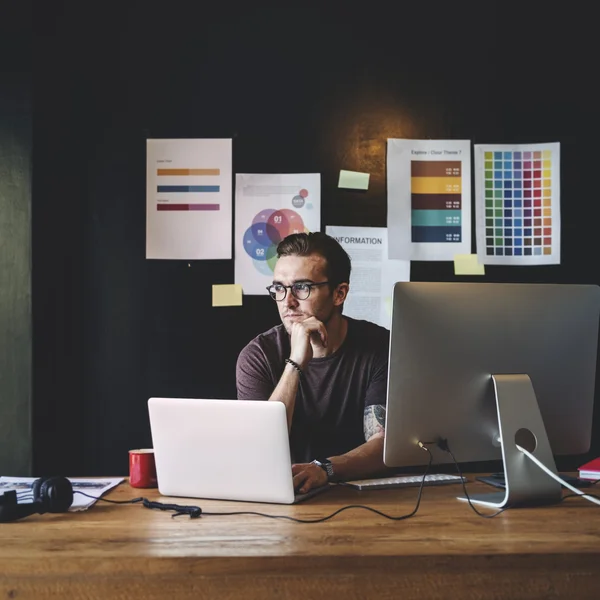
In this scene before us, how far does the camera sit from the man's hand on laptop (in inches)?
63.0

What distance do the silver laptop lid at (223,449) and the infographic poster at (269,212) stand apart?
135 cm

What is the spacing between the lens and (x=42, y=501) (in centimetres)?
145

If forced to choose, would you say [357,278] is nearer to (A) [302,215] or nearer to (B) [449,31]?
(A) [302,215]

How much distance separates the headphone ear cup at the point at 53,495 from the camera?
4.74ft

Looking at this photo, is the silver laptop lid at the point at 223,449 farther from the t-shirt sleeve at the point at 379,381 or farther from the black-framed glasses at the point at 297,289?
the black-framed glasses at the point at 297,289

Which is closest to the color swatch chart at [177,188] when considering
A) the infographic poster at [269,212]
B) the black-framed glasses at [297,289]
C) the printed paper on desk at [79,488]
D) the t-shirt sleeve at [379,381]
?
the infographic poster at [269,212]

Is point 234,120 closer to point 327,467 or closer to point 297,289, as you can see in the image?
point 297,289

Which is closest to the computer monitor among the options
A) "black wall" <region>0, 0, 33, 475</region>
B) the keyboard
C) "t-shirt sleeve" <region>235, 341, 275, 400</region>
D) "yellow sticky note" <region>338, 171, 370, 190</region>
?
the keyboard

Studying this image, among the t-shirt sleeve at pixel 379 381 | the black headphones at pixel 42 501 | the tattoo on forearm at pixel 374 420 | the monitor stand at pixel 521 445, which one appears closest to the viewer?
the black headphones at pixel 42 501

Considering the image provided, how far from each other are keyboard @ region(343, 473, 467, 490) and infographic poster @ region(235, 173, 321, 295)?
1217 mm

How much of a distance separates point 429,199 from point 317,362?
3.04ft

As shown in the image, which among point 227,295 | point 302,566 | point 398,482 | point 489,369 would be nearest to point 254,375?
point 227,295

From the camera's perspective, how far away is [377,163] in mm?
2893

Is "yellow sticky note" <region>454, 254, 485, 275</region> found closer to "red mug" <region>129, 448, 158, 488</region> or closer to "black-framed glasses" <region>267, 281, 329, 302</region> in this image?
"black-framed glasses" <region>267, 281, 329, 302</region>
